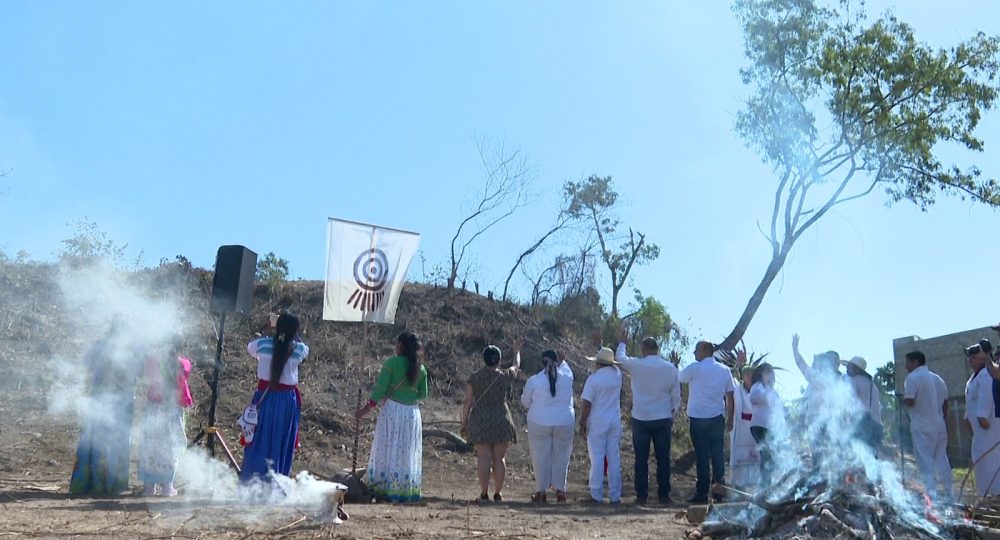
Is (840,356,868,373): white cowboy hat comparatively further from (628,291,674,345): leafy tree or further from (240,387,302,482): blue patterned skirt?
(628,291,674,345): leafy tree

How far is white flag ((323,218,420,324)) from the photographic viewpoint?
9.80m

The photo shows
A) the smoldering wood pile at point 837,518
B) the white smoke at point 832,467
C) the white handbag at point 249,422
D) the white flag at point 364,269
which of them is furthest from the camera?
the white flag at point 364,269

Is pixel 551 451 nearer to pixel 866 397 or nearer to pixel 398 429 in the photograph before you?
pixel 398 429

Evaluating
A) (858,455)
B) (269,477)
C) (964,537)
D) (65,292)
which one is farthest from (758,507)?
(65,292)

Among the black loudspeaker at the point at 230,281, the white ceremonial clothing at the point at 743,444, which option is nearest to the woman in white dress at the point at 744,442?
the white ceremonial clothing at the point at 743,444

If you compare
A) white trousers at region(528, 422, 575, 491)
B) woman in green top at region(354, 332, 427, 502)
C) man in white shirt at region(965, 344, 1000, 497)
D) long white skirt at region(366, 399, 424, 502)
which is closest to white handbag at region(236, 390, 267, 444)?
woman in green top at region(354, 332, 427, 502)

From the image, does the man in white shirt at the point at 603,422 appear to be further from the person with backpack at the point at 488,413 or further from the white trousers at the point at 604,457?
the person with backpack at the point at 488,413

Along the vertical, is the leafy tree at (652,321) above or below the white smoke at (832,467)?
above

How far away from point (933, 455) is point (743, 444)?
2.13 meters

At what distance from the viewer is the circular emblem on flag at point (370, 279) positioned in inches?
392

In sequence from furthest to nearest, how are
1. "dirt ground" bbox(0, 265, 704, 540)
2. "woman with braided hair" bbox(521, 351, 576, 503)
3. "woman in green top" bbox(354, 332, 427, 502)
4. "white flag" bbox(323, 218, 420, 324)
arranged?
"woman with braided hair" bbox(521, 351, 576, 503) → "white flag" bbox(323, 218, 420, 324) → "woman in green top" bbox(354, 332, 427, 502) → "dirt ground" bbox(0, 265, 704, 540)

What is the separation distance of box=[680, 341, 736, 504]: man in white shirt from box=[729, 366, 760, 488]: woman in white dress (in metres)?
0.34

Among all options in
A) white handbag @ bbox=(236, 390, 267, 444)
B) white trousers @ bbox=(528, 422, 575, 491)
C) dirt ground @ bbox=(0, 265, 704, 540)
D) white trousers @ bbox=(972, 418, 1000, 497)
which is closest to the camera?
dirt ground @ bbox=(0, 265, 704, 540)

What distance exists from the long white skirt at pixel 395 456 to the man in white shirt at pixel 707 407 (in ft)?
9.80
